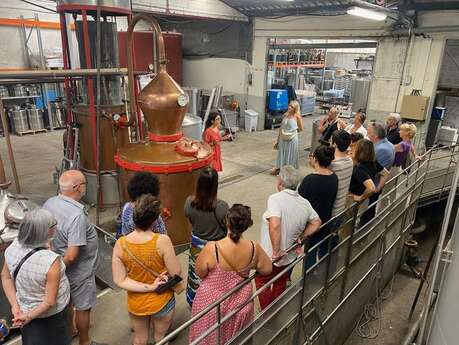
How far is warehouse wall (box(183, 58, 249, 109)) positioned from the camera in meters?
11.6

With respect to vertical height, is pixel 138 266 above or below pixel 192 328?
above

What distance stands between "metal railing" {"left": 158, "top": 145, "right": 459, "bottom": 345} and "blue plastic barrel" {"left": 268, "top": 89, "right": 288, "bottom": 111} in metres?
7.06

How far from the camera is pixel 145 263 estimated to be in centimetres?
211

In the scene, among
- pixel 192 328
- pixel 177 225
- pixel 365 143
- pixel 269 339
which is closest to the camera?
pixel 192 328

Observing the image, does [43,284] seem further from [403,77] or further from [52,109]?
[52,109]

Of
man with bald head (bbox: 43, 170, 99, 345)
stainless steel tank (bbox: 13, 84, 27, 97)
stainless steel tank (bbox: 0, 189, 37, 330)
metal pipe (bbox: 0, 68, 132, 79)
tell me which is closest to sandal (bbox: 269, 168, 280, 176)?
metal pipe (bbox: 0, 68, 132, 79)

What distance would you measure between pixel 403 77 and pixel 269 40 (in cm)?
423

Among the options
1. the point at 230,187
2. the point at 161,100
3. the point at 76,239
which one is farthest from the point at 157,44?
the point at 230,187

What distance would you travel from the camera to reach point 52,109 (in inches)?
423

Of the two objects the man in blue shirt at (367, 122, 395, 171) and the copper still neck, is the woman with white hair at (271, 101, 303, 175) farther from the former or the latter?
the copper still neck

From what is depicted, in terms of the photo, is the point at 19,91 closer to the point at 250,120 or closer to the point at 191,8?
the point at 191,8

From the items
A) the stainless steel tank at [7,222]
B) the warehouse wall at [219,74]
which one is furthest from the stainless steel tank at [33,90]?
the stainless steel tank at [7,222]

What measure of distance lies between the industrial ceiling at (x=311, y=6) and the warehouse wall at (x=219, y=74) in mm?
1743

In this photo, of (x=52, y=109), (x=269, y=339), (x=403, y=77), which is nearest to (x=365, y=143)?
(x=269, y=339)
